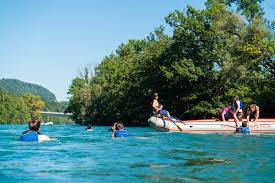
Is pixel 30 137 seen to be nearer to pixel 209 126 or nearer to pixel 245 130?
pixel 209 126

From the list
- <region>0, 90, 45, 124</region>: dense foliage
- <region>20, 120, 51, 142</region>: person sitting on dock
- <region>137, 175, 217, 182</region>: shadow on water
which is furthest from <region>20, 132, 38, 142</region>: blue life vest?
<region>0, 90, 45, 124</region>: dense foliage

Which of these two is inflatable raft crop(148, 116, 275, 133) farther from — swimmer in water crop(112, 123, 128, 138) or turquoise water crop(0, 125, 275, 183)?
turquoise water crop(0, 125, 275, 183)

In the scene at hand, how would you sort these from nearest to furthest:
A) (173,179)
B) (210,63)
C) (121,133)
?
(173,179), (121,133), (210,63)

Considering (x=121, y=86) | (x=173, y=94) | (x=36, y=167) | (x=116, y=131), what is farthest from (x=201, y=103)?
(x=36, y=167)

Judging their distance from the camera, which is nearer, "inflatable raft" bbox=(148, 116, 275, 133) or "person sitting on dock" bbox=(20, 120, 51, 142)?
"person sitting on dock" bbox=(20, 120, 51, 142)

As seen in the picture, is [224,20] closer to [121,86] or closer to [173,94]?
[173,94]

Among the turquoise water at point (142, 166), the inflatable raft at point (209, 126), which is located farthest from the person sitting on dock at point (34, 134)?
the inflatable raft at point (209, 126)

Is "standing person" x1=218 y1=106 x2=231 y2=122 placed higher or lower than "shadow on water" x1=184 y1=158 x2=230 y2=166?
higher

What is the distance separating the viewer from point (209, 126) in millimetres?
Answer: 26266

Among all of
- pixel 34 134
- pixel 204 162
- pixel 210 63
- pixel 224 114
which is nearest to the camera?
pixel 204 162

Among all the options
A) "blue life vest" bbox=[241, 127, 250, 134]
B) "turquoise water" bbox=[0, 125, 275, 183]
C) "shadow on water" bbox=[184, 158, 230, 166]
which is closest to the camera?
"turquoise water" bbox=[0, 125, 275, 183]

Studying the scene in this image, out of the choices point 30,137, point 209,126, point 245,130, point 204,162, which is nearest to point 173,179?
point 204,162

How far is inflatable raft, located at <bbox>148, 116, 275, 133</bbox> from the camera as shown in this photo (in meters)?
25.6

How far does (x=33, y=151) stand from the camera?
1580cm
